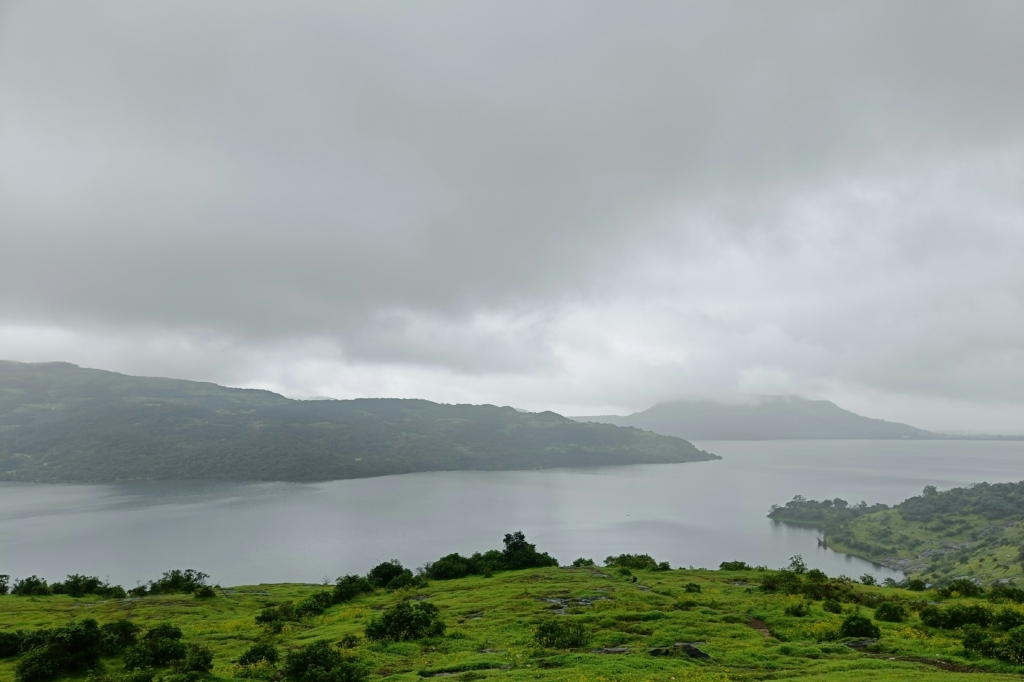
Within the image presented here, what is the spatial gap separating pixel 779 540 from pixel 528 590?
193207 mm

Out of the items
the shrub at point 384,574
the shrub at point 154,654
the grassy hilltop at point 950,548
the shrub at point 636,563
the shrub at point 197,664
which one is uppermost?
the shrub at point 197,664

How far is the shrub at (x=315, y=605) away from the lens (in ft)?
135

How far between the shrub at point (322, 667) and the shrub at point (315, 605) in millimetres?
19466

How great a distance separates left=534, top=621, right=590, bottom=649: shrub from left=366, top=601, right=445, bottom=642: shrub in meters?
6.35

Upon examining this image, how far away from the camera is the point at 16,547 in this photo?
574 feet

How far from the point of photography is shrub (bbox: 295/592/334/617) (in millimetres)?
41188

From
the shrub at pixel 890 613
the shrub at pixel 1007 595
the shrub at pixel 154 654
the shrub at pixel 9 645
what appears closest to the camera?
the shrub at pixel 154 654

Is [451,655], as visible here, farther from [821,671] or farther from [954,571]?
[954,571]

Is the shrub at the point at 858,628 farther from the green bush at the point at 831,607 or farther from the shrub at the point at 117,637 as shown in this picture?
the shrub at the point at 117,637

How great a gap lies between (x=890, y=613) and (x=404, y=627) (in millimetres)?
28155

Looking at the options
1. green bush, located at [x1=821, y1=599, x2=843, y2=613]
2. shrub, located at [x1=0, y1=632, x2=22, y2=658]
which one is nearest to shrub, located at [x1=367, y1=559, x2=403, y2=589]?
shrub, located at [x1=0, y1=632, x2=22, y2=658]

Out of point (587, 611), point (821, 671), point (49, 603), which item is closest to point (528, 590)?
point (587, 611)

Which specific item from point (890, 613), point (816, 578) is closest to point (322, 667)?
point (890, 613)

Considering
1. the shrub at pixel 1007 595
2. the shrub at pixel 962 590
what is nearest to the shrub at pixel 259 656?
the shrub at pixel 1007 595
